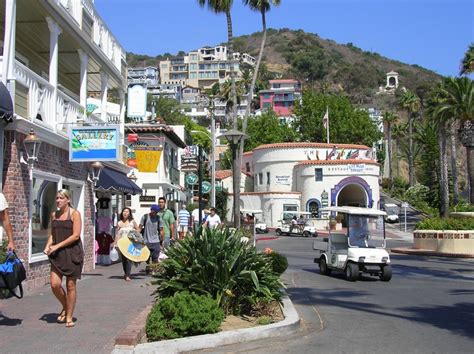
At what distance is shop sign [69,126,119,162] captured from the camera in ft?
46.4

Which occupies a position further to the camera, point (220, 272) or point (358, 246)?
point (358, 246)

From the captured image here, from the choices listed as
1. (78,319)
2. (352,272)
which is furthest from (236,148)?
(78,319)

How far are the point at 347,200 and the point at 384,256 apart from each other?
4769 cm

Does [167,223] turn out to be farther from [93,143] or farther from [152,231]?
[93,143]

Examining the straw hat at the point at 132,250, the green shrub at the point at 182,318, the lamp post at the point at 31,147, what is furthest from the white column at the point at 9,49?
the green shrub at the point at 182,318

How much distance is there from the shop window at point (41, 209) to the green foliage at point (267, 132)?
64.7 m

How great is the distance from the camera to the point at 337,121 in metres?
75.8

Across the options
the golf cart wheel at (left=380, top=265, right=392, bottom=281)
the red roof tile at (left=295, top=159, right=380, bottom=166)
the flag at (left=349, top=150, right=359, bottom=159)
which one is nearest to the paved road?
the golf cart wheel at (left=380, top=265, right=392, bottom=281)

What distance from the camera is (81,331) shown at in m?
8.06

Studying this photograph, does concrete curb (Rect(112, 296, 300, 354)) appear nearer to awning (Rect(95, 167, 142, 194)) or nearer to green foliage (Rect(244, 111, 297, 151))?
awning (Rect(95, 167, 142, 194))

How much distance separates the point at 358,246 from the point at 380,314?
21.8 ft

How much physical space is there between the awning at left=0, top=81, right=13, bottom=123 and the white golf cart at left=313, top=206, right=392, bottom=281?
403 inches

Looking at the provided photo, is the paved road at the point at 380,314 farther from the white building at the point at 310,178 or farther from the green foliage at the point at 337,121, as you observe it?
the green foliage at the point at 337,121

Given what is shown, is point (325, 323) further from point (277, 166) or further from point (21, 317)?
point (277, 166)
